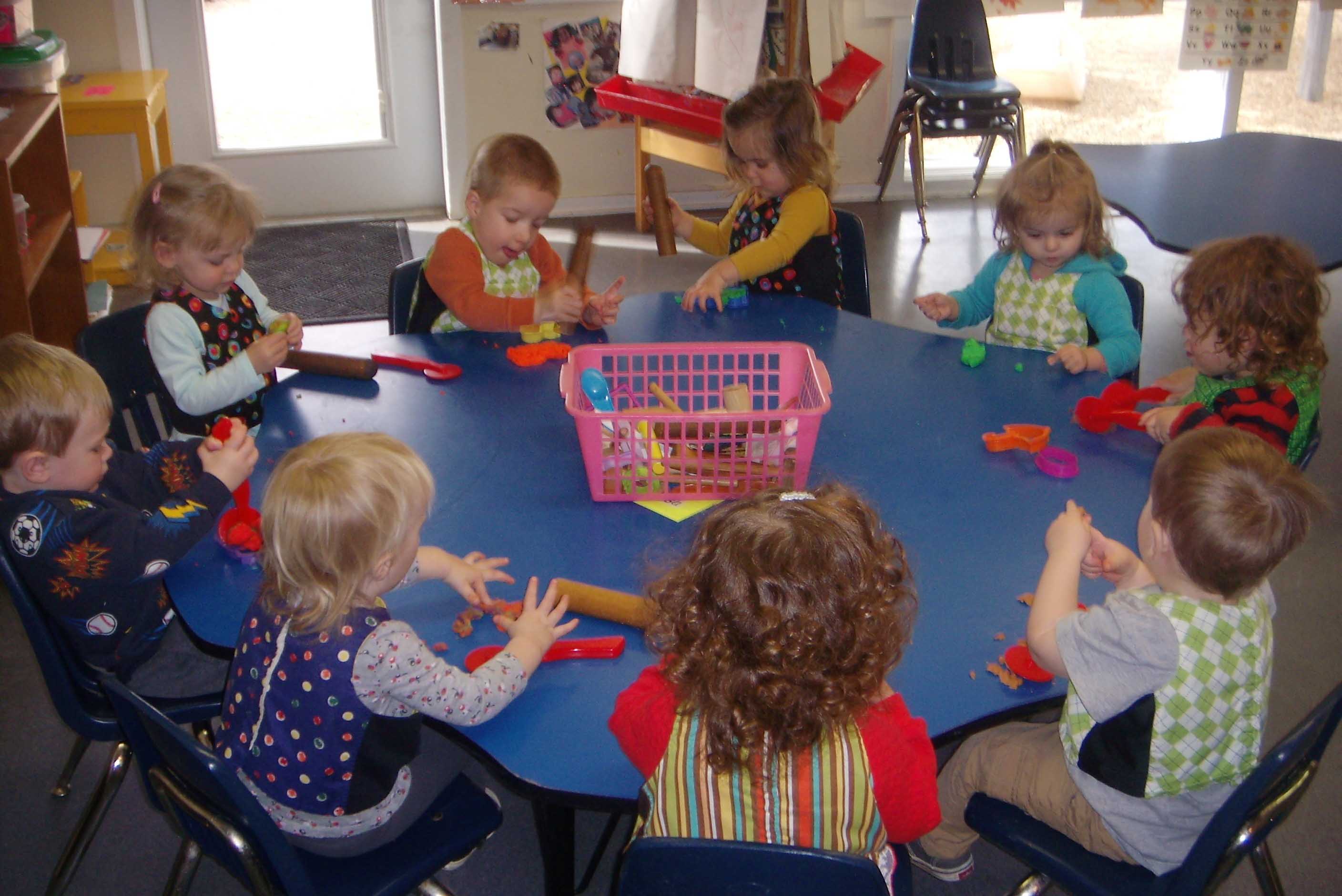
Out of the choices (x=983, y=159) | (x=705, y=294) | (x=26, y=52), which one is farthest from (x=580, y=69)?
(x=705, y=294)

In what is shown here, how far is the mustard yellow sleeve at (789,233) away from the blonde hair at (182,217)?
0.98 metres

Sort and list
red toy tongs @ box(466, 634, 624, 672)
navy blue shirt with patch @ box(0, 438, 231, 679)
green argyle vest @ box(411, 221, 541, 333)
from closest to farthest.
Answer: red toy tongs @ box(466, 634, 624, 672), navy blue shirt with patch @ box(0, 438, 231, 679), green argyle vest @ box(411, 221, 541, 333)

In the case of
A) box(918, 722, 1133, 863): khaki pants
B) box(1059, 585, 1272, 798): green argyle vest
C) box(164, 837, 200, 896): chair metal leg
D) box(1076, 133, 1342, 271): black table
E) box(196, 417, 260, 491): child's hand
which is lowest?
box(164, 837, 200, 896): chair metal leg

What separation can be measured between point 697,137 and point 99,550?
3353 mm

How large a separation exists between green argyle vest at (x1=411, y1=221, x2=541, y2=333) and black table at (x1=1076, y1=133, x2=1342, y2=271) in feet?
4.55

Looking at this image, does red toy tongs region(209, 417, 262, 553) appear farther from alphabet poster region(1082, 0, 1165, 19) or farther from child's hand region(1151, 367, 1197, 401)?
alphabet poster region(1082, 0, 1165, 19)

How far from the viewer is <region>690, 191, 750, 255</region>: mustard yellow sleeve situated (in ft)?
8.91

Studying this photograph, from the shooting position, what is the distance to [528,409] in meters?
1.88

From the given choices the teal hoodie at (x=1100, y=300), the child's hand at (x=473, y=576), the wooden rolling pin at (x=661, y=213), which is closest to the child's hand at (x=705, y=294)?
the wooden rolling pin at (x=661, y=213)

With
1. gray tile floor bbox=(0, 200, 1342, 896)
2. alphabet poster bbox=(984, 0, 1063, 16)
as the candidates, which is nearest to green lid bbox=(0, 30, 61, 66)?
gray tile floor bbox=(0, 200, 1342, 896)

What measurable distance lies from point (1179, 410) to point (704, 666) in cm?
99

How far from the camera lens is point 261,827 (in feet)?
3.79

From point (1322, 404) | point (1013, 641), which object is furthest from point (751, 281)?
point (1322, 404)

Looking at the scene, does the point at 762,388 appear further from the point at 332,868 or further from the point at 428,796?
the point at 332,868
